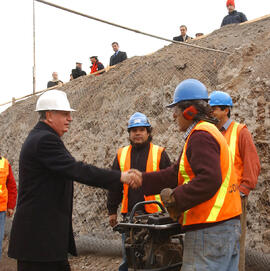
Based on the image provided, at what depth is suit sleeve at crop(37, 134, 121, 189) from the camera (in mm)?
3391

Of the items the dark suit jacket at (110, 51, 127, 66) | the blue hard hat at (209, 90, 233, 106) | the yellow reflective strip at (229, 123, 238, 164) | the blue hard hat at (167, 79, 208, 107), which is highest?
the dark suit jacket at (110, 51, 127, 66)

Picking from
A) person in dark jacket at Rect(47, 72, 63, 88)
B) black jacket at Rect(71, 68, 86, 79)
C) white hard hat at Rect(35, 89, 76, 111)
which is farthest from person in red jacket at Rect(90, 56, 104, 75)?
white hard hat at Rect(35, 89, 76, 111)

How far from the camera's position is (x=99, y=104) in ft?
35.9

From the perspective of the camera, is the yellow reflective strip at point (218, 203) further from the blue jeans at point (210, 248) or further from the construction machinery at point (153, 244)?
the construction machinery at point (153, 244)

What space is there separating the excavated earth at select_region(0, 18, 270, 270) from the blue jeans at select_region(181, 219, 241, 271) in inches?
118

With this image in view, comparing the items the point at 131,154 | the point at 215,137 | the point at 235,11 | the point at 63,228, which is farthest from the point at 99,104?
the point at 215,137

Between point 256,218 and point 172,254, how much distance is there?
3054mm

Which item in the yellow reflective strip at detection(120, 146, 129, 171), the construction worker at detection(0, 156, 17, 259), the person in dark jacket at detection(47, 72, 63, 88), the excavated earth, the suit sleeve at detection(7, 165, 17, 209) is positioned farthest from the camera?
the person in dark jacket at detection(47, 72, 63, 88)

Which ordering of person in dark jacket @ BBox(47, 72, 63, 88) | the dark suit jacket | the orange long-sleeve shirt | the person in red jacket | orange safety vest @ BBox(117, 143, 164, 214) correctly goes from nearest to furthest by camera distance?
the orange long-sleeve shirt < orange safety vest @ BBox(117, 143, 164, 214) < the dark suit jacket < the person in red jacket < person in dark jacket @ BBox(47, 72, 63, 88)

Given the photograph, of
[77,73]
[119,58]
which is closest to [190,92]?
[119,58]

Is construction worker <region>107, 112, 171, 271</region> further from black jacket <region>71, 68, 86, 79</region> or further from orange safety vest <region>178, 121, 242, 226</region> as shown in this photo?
black jacket <region>71, 68, 86, 79</region>

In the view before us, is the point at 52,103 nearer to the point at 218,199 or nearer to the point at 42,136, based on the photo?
the point at 42,136

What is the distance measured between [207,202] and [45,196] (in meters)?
1.49

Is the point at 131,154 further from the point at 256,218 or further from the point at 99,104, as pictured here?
the point at 99,104
